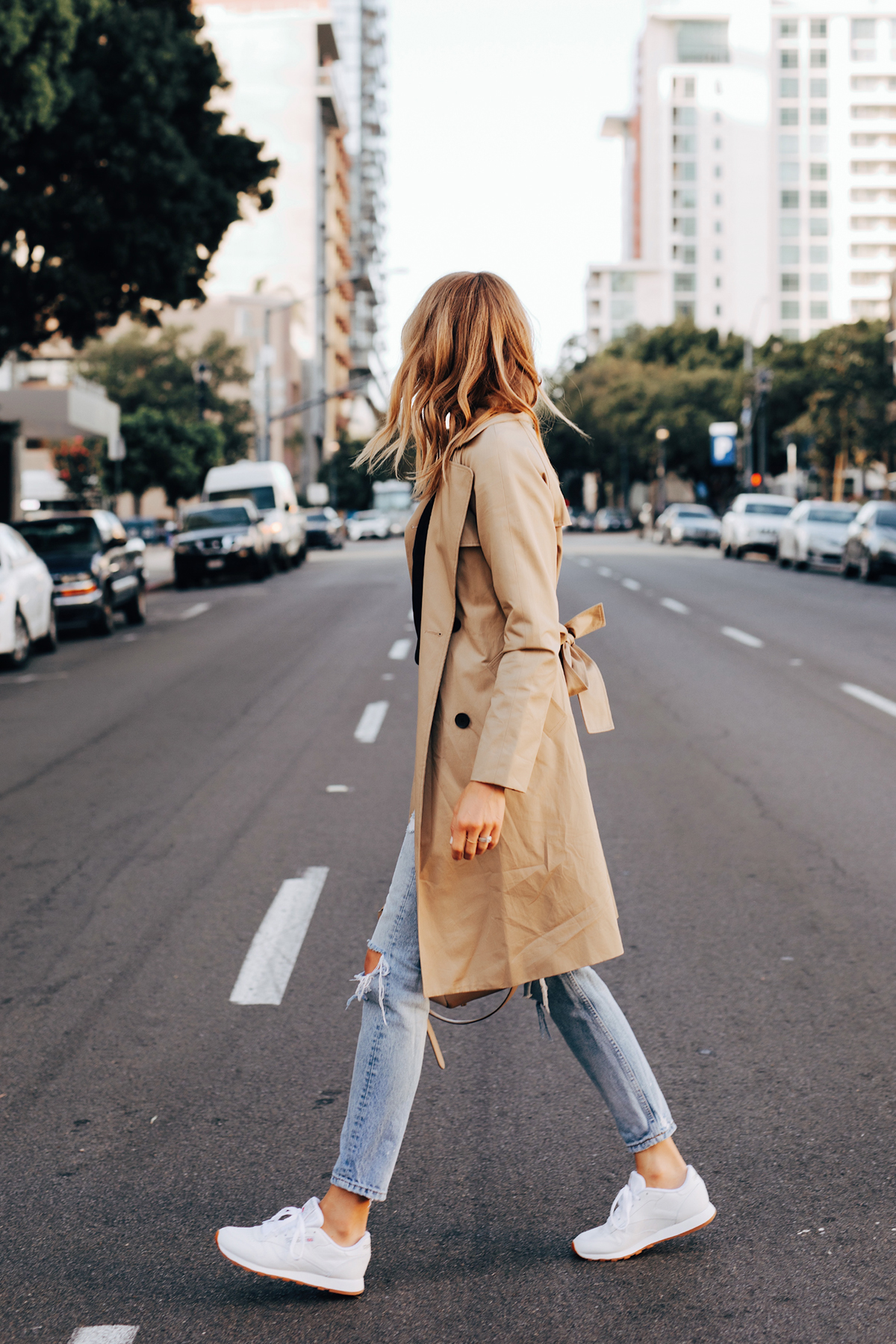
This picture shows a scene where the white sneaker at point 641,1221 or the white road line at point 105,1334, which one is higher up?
the white sneaker at point 641,1221

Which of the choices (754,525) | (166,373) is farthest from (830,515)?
(166,373)

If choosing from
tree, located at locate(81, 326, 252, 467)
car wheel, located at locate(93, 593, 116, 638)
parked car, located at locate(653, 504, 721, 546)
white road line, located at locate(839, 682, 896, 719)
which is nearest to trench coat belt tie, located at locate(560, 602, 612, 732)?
white road line, located at locate(839, 682, 896, 719)

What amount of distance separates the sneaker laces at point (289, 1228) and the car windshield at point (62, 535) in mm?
18163

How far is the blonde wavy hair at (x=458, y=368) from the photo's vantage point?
300cm

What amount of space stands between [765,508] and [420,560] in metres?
39.5

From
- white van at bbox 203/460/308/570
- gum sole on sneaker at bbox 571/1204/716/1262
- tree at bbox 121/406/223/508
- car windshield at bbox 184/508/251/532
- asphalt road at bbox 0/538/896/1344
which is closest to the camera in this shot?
asphalt road at bbox 0/538/896/1344

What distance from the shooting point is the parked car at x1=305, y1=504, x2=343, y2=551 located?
52.7m

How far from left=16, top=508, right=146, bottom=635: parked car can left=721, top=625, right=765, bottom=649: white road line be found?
7.97 meters

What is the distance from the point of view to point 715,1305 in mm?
3043

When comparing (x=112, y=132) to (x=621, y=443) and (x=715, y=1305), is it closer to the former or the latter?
(x=715, y=1305)

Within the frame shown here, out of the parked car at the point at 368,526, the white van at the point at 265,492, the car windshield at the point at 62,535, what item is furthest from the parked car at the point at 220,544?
the parked car at the point at 368,526

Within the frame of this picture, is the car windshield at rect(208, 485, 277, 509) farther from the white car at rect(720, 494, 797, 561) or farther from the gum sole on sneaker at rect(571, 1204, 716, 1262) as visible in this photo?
the gum sole on sneaker at rect(571, 1204, 716, 1262)

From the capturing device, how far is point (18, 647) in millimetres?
16234

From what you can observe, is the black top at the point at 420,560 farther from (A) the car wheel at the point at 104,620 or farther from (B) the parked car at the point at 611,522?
(B) the parked car at the point at 611,522
